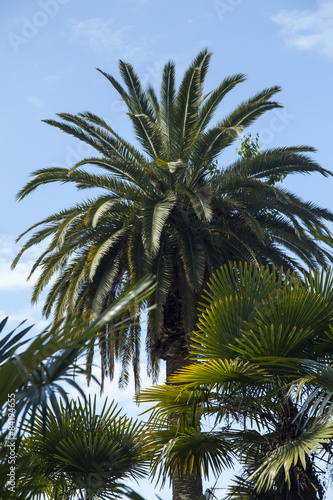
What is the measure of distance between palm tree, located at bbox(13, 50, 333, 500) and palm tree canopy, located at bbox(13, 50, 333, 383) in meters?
0.02

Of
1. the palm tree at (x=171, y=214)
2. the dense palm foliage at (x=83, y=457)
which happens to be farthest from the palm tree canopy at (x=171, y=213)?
the dense palm foliage at (x=83, y=457)

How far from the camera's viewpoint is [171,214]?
1210cm

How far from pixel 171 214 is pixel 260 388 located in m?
6.24

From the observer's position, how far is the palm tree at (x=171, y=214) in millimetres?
11812

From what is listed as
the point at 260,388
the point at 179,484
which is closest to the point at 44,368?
the point at 260,388

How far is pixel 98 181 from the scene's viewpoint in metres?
12.4

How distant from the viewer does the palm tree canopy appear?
38.8 feet

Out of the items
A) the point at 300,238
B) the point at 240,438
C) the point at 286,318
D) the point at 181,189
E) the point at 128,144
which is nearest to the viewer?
the point at 286,318

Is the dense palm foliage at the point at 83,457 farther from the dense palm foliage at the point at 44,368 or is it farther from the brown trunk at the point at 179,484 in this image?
the dense palm foliage at the point at 44,368

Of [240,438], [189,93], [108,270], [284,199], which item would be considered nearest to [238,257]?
[284,199]

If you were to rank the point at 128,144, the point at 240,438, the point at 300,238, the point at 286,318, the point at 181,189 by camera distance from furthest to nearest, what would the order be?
the point at 128,144 → the point at 300,238 → the point at 181,189 → the point at 240,438 → the point at 286,318

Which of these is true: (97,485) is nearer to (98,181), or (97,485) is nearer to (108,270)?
(108,270)

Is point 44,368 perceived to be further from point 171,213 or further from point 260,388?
point 171,213

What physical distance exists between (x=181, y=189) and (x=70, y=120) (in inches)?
116
